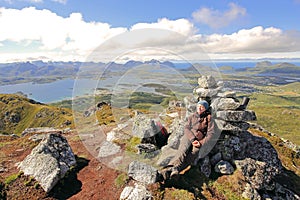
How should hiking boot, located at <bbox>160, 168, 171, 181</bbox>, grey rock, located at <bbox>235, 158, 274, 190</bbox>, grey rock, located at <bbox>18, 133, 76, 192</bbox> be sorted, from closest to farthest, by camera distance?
hiking boot, located at <bbox>160, 168, 171, 181</bbox> < grey rock, located at <bbox>18, 133, 76, 192</bbox> < grey rock, located at <bbox>235, 158, 274, 190</bbox>

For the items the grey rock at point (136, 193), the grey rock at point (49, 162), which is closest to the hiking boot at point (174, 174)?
the grey rock at point (136, 193)

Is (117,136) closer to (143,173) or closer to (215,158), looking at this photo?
(143,173)

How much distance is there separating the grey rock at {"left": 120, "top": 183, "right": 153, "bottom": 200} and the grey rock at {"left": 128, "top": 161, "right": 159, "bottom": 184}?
0.55 meters

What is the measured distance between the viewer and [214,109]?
68.4 feet

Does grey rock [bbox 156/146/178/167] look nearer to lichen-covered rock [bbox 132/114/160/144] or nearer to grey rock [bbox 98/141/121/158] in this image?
lichen-covered rock [bbox 132/114/160/144]

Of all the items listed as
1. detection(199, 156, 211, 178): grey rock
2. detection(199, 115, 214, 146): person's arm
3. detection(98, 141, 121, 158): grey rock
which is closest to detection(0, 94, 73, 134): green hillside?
detection(98, 141, 121, 158): grey rock

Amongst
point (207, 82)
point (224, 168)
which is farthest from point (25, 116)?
point (224, 168)

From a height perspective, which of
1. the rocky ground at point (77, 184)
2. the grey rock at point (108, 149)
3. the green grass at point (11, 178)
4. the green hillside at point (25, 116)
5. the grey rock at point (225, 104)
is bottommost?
the green hillside at point (25, 116)

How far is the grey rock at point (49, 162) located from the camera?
53.3 ft

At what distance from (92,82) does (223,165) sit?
15930 mm

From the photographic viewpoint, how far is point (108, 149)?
868 inches

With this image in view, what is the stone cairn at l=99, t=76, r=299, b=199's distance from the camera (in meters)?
18.0

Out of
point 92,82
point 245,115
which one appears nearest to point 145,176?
point 245,115

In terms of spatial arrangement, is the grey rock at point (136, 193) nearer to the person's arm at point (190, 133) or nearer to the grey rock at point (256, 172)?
the person's arm at point (190, 133)
